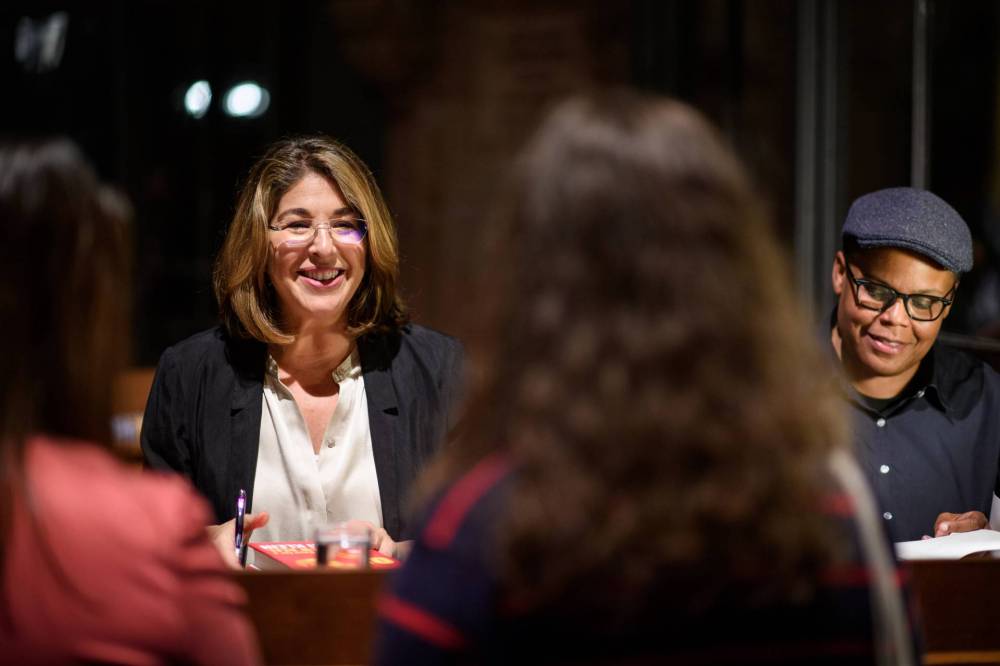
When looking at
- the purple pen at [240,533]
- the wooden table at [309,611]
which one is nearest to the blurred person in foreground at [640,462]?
the wooden table at [309,611]

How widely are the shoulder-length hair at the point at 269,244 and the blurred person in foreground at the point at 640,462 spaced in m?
1.51

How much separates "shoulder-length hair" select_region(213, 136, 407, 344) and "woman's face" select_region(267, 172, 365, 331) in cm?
2

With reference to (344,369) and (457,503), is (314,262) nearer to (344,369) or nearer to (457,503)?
(344,369)

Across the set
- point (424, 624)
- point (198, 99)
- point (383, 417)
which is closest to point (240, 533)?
point (383, 417)

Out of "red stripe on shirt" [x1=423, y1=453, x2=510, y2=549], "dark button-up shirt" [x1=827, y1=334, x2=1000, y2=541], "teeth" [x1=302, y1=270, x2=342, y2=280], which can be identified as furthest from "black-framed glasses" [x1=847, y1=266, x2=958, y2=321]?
"red stripe on shirt" [x1=423, y1=453, x2=510, y2=549]

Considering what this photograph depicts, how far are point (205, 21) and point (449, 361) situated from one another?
4.70 meters

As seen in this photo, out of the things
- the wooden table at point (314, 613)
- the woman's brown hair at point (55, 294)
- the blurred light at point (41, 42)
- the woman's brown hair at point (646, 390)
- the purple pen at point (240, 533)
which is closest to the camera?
the woman's brown hair at point (646, 390)

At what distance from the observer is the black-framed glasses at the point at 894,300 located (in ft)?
7.87

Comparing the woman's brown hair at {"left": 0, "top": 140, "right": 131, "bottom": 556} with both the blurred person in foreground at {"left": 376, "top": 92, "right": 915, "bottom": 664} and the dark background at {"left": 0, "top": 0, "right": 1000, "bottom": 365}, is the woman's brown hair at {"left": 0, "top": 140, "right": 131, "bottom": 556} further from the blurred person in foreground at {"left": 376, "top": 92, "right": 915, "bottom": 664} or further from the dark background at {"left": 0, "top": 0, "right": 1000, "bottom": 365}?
the dark background at {"left": 0, "top": 0, "right": 1000, "bottom": 365}

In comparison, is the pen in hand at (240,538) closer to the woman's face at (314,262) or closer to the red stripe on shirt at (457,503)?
the woman's face at (314,262)

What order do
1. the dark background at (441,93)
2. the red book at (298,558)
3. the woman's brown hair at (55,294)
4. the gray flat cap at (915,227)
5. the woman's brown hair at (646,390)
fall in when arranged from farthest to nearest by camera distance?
→ the dark background at (441,93), the gray flat cap at (915,227), the red book at (298,558), the woman's brown hair at (55,294), the woman's brown hair at (646,390)

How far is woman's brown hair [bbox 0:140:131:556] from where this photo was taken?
116cm

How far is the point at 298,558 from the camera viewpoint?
192 cm

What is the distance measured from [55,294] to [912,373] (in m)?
1.92
